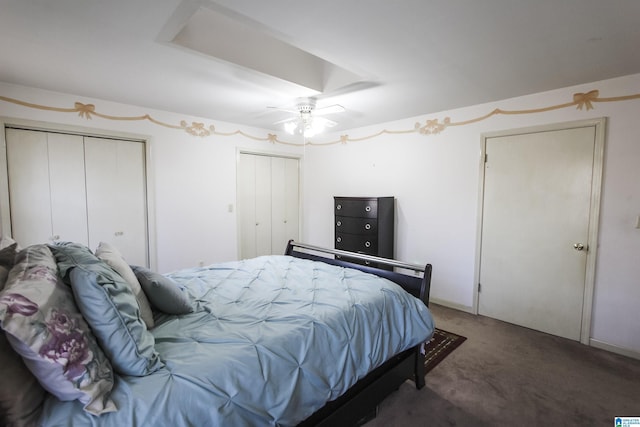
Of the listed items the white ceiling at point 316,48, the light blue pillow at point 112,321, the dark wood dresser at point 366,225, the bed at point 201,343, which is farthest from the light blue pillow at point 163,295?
the dark wood dresser at point 366,225

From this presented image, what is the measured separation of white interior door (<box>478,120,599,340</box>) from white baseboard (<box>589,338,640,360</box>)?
0.12 metres

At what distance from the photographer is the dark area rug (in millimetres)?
2498

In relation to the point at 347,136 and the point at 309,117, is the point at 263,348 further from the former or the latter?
the point at 347,136

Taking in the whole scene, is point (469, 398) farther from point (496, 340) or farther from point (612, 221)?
point (612, 221)

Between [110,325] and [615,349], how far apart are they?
369 centimetres

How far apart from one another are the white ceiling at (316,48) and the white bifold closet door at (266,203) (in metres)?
1.42

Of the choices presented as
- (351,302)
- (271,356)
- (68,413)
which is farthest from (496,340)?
(68,413)

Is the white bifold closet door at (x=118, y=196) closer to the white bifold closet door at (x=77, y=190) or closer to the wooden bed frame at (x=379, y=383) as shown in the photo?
the white bifold closet door at (x=77, y=190)

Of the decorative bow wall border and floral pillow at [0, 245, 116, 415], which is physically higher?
the decorative bow wall border

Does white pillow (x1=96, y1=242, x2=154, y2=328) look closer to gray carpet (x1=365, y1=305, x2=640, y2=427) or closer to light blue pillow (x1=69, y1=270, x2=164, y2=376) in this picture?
light blue pillow (x1=69, y1=270, x2=164, y2=376)

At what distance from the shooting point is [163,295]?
5.39 ft

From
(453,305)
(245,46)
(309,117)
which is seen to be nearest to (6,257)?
(245,46)

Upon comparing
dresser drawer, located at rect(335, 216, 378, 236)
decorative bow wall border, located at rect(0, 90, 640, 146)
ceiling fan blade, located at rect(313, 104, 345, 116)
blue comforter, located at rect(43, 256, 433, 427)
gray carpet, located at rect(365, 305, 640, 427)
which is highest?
ceiling fan blade, located at rect(313, 104, 345, 116)

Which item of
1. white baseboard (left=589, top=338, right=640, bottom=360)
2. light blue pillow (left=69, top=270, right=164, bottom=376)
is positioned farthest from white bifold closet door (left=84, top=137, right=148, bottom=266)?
white baseboard (left=589, top=338, right=640, bottom=360)
